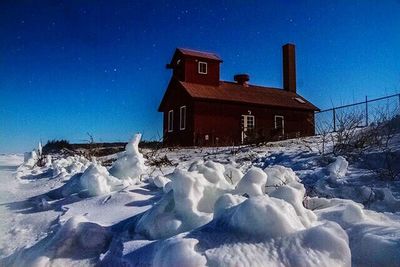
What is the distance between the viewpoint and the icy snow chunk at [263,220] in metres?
1.44

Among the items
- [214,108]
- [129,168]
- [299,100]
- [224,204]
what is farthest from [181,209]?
[299,100]

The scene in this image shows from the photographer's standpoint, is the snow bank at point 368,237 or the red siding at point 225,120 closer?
the snow bank at point 368,237

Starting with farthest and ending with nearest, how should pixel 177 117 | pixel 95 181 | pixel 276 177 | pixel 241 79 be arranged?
pixel 241 79 < pixel 177 117 < pixel 95 181 < pixel 276 177

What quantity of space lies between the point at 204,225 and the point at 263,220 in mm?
308

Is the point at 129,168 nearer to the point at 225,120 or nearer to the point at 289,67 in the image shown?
the point at 225,120

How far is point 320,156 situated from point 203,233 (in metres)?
3.94

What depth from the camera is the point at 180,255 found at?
1.32 m

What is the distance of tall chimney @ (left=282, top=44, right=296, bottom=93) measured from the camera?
20.9m

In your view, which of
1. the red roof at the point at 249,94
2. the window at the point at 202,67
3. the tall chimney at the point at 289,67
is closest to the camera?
the red roof at the point at 249,94

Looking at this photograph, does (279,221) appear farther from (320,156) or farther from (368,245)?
(320,156)

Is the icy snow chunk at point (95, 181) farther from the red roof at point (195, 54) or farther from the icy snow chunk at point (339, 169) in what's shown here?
the red roof at point (195, 54)

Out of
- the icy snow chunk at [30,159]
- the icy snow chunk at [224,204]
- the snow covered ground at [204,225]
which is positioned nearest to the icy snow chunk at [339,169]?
the snow covered ground at [204,225]

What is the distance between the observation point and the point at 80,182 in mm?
3256

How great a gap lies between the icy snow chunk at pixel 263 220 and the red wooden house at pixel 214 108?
13.7 meters
